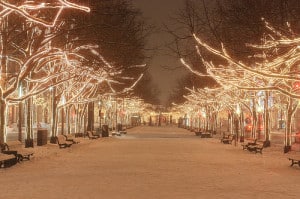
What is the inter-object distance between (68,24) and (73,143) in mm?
14025

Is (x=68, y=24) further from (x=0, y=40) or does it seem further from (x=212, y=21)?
(x=212, y=21)

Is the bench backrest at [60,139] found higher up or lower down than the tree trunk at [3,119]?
lower down

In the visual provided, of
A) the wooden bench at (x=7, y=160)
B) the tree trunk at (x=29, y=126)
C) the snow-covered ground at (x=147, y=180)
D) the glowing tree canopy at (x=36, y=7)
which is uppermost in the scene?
the glowing tree canopy at (x=36, y=7)

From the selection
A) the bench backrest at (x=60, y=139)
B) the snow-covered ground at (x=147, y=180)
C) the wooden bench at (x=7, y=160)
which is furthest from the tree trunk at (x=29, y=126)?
the wooden bench at (x=7, y=160)

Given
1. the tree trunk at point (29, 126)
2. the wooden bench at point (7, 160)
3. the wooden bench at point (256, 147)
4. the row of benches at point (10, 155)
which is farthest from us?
the tree trunk at point (29, 126)

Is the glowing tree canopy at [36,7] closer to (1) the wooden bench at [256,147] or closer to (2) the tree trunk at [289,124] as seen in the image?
(1) the wooden bench at [256,147]

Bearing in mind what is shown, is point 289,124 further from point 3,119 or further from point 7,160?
point 7,160

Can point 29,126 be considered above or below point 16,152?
above

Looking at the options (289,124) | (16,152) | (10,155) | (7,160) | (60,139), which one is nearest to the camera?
(7,160)

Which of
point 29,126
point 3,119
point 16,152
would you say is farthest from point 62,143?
point 16,152

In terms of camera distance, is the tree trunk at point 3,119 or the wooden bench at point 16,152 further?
the tree trunk at point 3,119

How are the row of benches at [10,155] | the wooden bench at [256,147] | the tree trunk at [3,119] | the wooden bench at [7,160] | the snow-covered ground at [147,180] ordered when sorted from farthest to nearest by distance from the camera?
the wooden bench at [256,147]
the tree trunk at [3,119]
the row of benches at [10,155]
the wooden bench at [7,160]
the snow-covered ground at [147,180]

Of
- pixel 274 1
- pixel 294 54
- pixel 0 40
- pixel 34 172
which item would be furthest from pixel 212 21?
Result: pixel 34 172

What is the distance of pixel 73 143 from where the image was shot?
128ft
